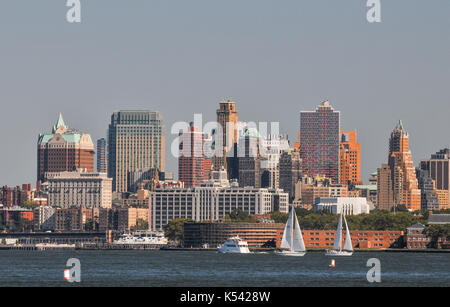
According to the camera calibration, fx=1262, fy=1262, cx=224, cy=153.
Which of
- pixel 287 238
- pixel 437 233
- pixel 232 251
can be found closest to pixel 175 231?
pixel 232 251

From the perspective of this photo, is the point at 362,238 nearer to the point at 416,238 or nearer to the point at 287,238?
the point at 416,238

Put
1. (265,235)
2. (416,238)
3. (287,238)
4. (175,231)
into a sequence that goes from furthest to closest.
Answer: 1. (175,231)
2. (265,235)
3. (416,238)
4. (287,238)

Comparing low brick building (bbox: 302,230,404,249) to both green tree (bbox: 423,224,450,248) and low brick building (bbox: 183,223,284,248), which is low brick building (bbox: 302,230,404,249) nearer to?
low brick building (bbox: 183,223,284,248)


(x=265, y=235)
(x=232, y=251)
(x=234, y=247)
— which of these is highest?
(x=265, y=235)

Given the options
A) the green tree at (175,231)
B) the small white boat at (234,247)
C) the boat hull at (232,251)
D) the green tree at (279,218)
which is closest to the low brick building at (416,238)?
the small white boat at (234,247)

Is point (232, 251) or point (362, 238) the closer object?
point (232, 251)

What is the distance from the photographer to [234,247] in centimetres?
16100

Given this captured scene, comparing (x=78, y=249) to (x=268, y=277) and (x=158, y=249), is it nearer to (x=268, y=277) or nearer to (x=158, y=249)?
(x=158, y=249)

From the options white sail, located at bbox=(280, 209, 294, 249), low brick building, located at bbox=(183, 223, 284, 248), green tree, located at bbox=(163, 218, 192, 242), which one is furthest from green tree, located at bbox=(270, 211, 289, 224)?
white sail, located at bbox=(280, 209, 294, 249)

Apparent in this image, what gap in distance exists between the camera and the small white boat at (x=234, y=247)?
15938 cm
